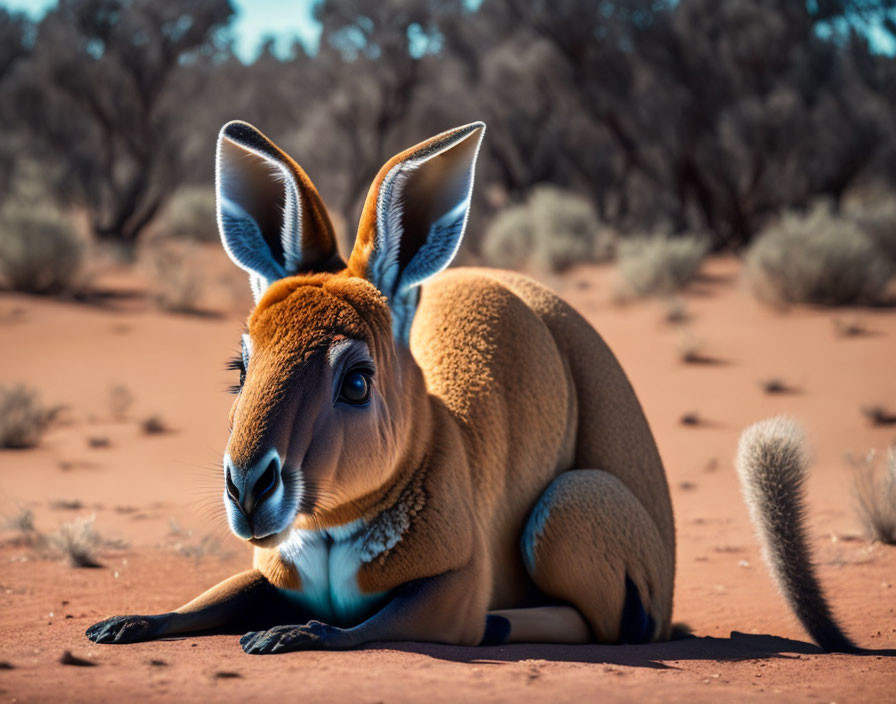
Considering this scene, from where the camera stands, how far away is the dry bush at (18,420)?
Result: 1105 cm

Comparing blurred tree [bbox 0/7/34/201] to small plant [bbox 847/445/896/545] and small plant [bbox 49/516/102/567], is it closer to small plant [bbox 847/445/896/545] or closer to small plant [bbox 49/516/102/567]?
small plant [bbox 49/516/102/567]

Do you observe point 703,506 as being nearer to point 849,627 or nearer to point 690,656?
point 849,627

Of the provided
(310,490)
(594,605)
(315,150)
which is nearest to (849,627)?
(594,605)

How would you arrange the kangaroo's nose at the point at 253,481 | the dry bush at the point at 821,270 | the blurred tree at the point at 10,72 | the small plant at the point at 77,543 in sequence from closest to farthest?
the kangaroo's nose at the point at 253,481
the small plant at the point at 77,543
the dry bush at the point at 821,270
the blurred tree at the point at 10,72

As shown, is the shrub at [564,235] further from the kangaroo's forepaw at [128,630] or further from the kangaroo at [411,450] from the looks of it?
the kangaroo's forepaw at [128,630]

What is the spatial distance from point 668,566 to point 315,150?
1171 inches

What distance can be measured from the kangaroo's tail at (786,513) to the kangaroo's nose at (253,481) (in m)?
2.27

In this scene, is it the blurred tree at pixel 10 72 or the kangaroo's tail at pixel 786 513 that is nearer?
the kangaroo's tail at pixel 786 513

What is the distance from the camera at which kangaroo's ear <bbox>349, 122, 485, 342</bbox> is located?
11.7ft

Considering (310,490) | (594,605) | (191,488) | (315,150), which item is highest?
(315,150)

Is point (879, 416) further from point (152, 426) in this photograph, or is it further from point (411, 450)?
point (411, 450)

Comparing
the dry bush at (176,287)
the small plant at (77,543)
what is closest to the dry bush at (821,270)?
the dry bush at (176,287)

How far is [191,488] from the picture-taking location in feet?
31.4

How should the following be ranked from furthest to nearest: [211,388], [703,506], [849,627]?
[211,388], [703,506], [849,627]
